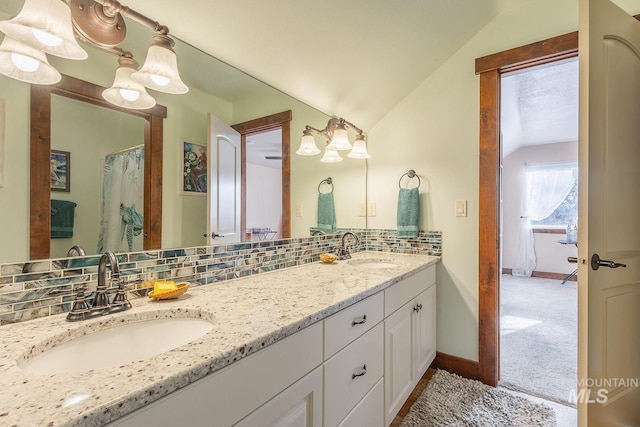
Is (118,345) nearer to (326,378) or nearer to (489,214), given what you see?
(326,378)

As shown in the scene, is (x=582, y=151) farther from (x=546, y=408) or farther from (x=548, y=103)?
(x=548, y=103)

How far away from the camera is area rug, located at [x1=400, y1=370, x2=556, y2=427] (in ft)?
5.05

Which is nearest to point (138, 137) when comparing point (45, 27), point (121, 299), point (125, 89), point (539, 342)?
point (125, 89)

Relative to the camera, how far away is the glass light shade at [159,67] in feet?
3.26

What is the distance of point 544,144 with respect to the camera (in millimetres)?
5105

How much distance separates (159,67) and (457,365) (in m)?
2.38

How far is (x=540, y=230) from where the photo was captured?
16.8 feet

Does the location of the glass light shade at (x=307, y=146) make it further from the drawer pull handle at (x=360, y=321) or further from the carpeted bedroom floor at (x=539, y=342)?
the carpeted bedroom floor at (x=539, y=342)

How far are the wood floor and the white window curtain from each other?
4.23 metres

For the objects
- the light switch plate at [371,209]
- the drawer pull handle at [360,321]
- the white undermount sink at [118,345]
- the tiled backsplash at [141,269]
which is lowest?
the drawer pull handle at [360,321]

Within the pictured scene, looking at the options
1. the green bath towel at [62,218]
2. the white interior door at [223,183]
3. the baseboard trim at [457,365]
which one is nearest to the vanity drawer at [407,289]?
the baseboard trim at [457,365]

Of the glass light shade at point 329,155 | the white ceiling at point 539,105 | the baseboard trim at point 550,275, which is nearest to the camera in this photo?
the glass light shade at point 329,155

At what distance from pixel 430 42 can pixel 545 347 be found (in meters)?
2.57

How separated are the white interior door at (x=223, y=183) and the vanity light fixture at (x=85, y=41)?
31cm
